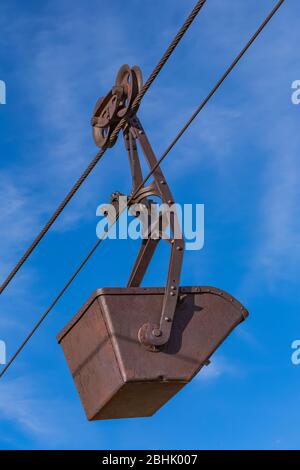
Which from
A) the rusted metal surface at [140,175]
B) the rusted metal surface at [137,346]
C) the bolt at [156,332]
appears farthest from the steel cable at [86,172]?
the bolt at [156,332]

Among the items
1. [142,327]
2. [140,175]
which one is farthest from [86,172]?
[142,327]

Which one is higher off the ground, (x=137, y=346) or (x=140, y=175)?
(x=140, y=175)

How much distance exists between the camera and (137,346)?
501 cm

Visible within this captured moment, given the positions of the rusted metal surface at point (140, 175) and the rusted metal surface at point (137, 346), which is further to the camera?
the rusted metal surface at point (140, 175)

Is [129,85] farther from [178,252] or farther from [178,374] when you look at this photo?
[178,374]

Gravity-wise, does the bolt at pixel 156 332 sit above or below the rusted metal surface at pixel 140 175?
below

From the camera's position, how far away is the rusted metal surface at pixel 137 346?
4992 mm

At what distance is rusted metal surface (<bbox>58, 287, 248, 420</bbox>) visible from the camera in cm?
499

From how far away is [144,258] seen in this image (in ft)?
18.1

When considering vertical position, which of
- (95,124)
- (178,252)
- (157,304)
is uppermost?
(95,124)

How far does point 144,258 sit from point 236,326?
0.70 m

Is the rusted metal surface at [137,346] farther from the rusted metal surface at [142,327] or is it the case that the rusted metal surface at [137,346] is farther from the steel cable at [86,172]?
the steel cable at [86,172]

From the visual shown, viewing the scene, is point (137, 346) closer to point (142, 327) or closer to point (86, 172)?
point (142, 327)
